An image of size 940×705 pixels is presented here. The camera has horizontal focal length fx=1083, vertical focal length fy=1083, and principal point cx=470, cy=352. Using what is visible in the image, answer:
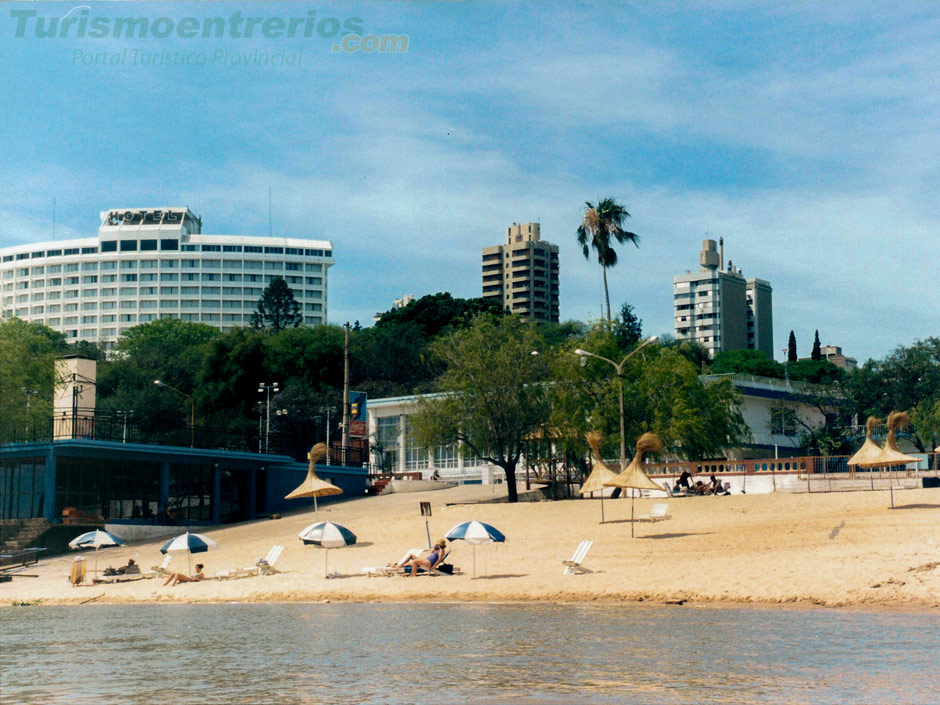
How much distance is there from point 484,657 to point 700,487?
1165 inches

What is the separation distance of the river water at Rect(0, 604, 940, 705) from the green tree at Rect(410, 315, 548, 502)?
24.9m

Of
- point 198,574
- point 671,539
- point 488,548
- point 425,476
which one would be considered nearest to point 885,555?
point 671,539

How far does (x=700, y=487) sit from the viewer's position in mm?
46188

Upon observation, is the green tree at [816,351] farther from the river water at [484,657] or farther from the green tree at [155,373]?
the river water at [484,657]

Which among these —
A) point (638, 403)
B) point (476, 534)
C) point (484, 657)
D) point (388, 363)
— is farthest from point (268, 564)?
point (388, 363)

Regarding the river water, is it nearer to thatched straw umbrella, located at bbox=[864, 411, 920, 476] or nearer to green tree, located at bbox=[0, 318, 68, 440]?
thatched straw umbrella, located at bbox=[864, 411, 920, 476]

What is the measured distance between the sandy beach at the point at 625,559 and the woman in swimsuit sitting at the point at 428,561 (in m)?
0.76

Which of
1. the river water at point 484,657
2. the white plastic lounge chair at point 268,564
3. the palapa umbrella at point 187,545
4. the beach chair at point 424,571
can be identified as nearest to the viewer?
the river water at point 484,657

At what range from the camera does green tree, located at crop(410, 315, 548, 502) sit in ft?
168

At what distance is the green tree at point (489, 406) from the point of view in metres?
51.2

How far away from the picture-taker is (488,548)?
1443 inches

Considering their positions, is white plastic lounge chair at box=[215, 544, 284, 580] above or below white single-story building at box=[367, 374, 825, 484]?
below

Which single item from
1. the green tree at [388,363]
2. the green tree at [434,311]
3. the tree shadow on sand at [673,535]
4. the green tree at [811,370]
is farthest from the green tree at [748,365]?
the tree shadow on sand at [673,535]

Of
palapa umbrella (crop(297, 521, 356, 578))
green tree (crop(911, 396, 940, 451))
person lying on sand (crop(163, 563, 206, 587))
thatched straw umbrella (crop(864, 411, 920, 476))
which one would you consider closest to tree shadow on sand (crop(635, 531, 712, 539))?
thatched straw umbrella (crop(864, 411, 920, 476))
